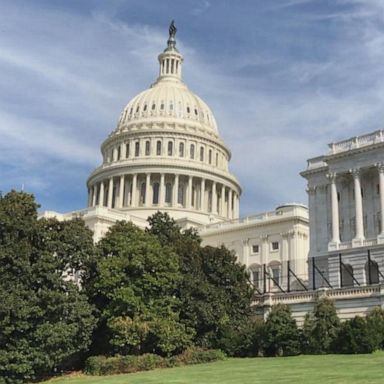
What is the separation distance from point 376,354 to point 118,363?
17027 mm

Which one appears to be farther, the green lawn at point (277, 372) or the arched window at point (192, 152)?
the arched window at point (192, 152)

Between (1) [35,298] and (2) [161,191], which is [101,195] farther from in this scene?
(1) [35,298]

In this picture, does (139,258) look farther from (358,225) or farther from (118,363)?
(358,225)

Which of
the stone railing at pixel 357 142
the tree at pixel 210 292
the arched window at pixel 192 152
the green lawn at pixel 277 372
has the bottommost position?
the green lawn at pixel 277 372

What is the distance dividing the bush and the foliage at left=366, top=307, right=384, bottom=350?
11.0 metres

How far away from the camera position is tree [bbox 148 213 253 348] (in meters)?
51.3

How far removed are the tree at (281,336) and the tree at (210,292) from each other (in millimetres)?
3951

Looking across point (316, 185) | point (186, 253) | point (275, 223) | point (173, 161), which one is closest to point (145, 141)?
point (173, 161)

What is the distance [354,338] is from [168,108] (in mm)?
103493

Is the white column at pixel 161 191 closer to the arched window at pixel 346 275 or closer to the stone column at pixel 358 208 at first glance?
the stone column at pixel 358 208

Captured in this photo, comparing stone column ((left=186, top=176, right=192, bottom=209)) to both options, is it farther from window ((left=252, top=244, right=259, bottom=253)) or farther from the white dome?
window ((left=252, top=244, right=259, bottom=253))

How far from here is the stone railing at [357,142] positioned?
2906 inches

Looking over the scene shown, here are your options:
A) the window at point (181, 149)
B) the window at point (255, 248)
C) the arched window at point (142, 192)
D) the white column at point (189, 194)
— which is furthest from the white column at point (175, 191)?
the window at point (255, 248)

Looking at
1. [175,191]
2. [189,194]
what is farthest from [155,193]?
[189,194]
